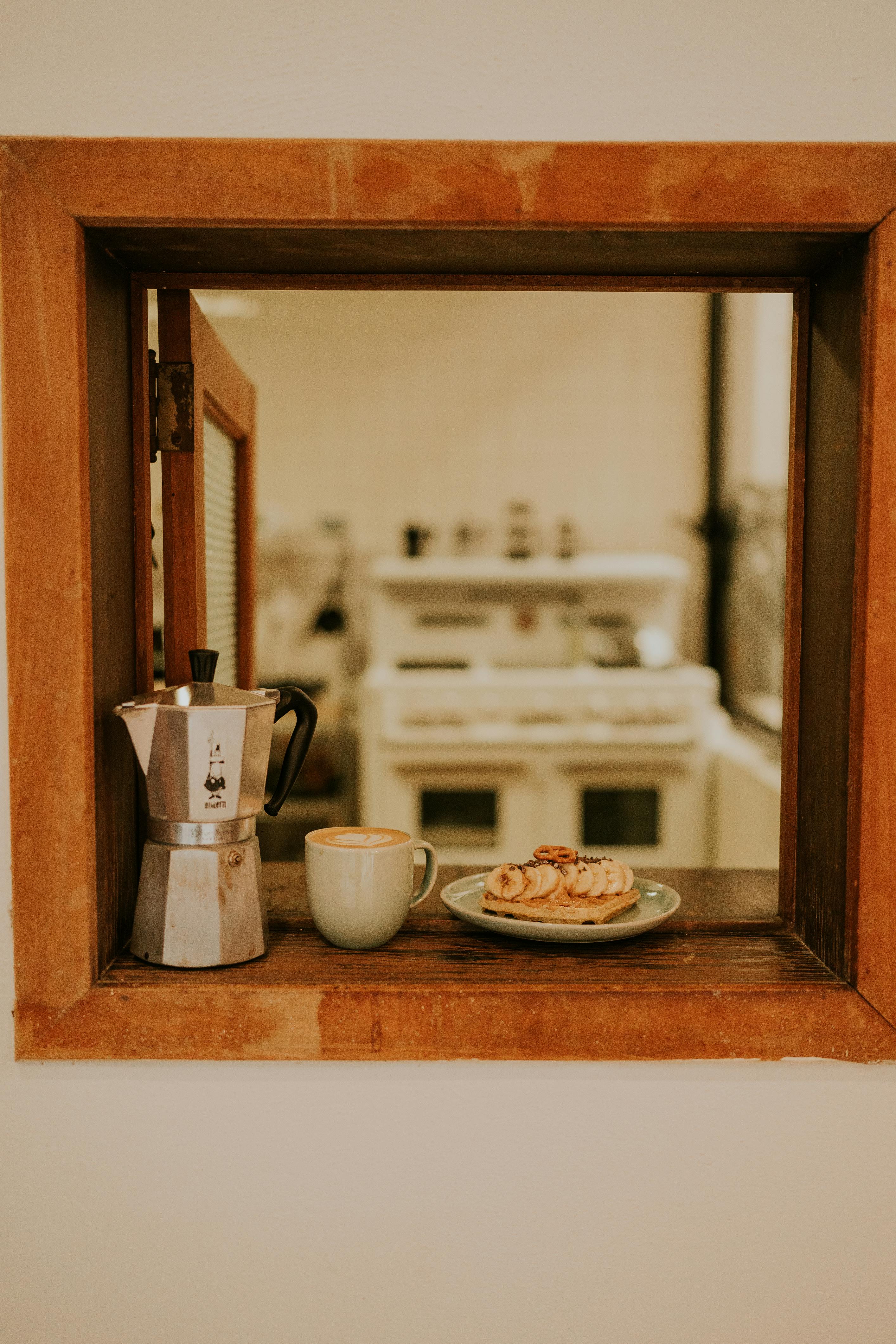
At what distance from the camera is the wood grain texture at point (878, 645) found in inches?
38.0

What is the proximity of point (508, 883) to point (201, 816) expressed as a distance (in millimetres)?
357

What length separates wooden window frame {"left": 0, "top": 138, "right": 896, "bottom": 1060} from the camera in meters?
0.95

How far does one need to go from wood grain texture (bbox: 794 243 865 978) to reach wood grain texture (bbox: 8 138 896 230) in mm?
141

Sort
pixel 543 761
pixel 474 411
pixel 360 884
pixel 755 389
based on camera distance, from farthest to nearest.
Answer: pixel 474 411
pixel 755 389
pixel 543 761
pixel 360 884

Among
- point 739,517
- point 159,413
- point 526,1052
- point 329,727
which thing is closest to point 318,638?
point 329,727

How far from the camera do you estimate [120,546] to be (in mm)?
1092

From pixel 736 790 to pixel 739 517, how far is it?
1238mm

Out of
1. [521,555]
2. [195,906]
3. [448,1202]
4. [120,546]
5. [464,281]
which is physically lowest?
[448,1202]

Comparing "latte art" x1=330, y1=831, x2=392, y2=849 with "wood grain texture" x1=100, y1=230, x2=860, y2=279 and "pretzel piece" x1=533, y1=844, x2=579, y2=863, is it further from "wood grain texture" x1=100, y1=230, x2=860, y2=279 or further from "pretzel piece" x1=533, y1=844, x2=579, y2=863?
"wood grain texture" x1=100, y1=230, x2=860, y2=279

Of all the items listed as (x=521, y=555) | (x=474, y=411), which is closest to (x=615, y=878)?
(x=521, y=555)

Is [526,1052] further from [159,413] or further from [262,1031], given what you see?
[159,413]

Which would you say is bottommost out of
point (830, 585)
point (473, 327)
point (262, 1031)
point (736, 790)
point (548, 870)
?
point (736, 790)

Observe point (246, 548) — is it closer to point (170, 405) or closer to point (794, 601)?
point (170, 405)

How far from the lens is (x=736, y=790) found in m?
3.34
